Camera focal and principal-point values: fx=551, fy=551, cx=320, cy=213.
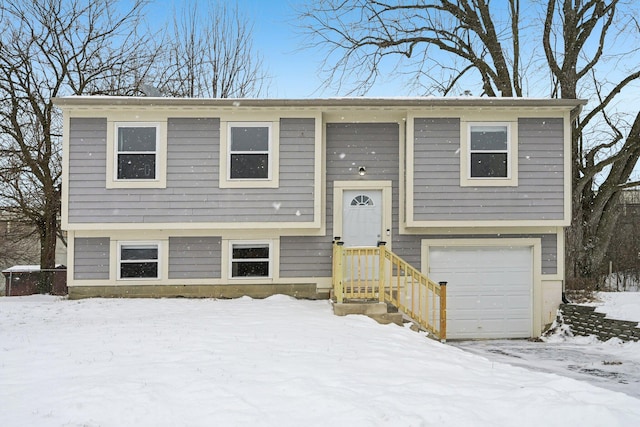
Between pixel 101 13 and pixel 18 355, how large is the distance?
1668cm

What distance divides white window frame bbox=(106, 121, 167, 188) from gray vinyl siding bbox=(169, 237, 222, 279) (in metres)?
1.36

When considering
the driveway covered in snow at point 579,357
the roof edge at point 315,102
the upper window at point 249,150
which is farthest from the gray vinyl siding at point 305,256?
the driveway covered in snow at point 579,357

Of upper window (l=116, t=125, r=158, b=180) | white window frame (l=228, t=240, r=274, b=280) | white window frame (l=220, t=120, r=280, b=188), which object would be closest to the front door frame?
white window frame (l=220, t=120, r=280, b=188)

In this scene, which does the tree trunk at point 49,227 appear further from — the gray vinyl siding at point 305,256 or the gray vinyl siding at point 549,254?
the gray vinyl siding at point 549,254

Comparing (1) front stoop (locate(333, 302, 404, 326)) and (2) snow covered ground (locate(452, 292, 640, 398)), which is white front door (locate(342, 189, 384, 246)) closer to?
(1) front stoop (locate(333, 302, 404, 326))

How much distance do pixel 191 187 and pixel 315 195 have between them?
106 inches

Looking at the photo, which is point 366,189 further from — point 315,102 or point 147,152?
point 147,152

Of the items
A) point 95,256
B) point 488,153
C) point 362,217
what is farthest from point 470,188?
point 95,256

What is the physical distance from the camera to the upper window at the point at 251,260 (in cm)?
1235

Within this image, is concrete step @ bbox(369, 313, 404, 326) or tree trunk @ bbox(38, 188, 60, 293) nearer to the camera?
concrete step @ bbox(369, 313, 404, 326)

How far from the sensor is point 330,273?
12344mm

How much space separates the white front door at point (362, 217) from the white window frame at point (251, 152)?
1.71 meters

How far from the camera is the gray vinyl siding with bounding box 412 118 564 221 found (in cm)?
1202

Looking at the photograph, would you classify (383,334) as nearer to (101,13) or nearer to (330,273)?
(330,273)
